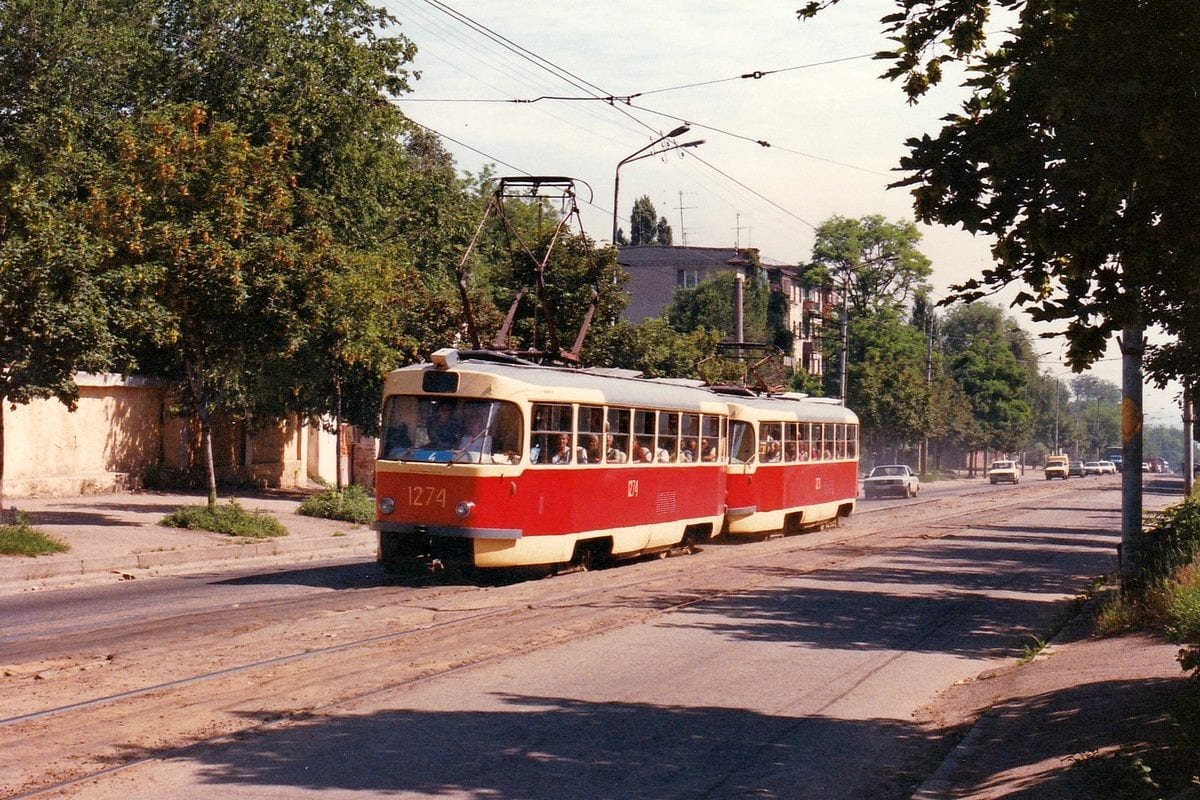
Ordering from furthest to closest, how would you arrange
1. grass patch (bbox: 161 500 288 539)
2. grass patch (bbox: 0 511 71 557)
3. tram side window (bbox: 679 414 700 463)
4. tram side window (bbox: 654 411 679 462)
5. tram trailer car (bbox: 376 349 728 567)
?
grass patch (bbox: 161 500 288 539)
tram side window (bbox: 679 414 700 463)
tram side window (bbox: 654 411 679 462)
grass patch (bbox: 0 511 71 557)
tram trailer car (bbox: 376 349 728 567)

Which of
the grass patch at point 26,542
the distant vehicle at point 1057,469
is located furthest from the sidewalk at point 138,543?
the distant vehicle at point 1057,469

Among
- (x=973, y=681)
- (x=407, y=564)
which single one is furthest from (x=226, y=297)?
(x=973, y=681)

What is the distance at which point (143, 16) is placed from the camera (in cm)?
4312

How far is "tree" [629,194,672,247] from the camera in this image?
403ft

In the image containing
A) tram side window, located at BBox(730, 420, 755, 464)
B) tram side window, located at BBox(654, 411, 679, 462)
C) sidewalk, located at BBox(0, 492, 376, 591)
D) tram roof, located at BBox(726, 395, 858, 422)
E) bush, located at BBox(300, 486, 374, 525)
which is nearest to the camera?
sidewalk, located at BBox(0, 492, 376, 591)

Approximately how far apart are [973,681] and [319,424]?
29043mm

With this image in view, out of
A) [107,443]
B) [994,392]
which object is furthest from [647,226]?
[107,443]

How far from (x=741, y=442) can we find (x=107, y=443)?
48.7 feet

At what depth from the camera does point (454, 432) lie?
17.5 m

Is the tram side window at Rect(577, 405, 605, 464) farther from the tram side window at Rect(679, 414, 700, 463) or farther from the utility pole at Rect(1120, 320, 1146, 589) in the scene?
the utility pole at Rect(1120, 320, 1146, 589)

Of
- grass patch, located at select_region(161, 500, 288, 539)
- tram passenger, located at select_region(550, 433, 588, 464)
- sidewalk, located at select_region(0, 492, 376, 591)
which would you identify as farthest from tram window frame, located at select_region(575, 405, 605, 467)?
grass patch, located at select_region(161, 500, 288, 539)

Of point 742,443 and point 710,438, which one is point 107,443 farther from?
point 710,438

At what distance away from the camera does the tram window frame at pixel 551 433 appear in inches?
706

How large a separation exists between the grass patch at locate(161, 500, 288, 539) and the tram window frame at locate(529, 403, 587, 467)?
26.1ft
